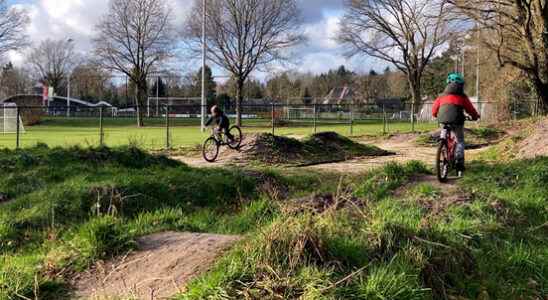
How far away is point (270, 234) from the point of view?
3.94m

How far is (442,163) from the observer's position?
365 inches

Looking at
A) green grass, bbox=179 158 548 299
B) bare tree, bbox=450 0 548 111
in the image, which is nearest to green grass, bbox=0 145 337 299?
green grass, bbox=179 158 548 299

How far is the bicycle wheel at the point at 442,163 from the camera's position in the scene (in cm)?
891

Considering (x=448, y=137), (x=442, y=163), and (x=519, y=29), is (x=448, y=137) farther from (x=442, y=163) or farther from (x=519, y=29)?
(x=519, y=29)

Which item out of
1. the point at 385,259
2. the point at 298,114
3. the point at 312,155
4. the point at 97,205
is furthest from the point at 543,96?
the point at 298,114

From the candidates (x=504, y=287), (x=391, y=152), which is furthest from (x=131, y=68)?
(x=504, y=287)

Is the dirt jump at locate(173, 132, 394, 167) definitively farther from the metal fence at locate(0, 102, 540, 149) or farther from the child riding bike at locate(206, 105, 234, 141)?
the metal fence at locate(0, 102, 540, 149)

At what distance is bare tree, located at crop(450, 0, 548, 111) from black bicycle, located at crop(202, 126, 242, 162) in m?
15.8

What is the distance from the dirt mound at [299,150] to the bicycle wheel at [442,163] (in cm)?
606

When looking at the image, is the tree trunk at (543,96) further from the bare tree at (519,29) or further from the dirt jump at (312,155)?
the dirt jump at (312,155)

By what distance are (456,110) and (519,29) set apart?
1997 centimetres

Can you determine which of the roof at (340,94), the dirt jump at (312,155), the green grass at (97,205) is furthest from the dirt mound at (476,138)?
the roof at (340,94)

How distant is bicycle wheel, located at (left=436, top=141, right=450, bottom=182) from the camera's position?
29.2 ft

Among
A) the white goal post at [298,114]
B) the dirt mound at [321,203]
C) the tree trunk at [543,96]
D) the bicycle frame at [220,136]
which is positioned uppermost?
the tree trunk at [543,96]
